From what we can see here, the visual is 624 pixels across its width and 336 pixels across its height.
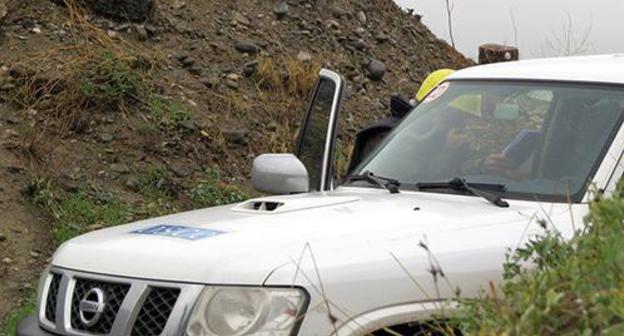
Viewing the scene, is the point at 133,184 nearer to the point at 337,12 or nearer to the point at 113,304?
the point at 337,12

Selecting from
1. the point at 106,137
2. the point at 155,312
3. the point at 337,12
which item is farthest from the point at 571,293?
the point at 337,12

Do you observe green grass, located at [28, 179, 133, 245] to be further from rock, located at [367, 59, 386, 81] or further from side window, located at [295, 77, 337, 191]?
rock, located at [367, 59, 386, 81]

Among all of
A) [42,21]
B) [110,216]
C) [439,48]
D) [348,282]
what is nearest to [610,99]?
[348,282]

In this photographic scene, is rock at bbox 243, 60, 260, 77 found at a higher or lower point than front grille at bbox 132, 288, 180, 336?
lower

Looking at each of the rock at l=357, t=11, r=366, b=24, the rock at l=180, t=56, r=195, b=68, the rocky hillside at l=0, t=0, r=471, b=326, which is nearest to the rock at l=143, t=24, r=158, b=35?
the rocky hillside at l=0, t=0, r=471, b=326

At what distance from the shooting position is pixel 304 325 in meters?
4.59

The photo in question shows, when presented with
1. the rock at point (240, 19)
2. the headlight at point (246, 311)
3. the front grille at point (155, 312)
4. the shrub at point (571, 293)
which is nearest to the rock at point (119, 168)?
the rock at point (240, 19)

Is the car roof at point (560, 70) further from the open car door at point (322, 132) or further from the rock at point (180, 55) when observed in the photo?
the rock at point (180, 55)

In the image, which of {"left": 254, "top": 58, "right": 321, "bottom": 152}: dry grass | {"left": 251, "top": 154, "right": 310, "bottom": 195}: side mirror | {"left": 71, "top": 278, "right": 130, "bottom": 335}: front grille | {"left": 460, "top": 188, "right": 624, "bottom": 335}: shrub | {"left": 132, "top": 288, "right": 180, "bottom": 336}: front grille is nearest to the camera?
{"left": 460, "top": 188, "right": 624, "bottom": 335}: shrub

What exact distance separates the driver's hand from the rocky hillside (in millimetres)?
3924

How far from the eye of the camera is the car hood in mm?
4695

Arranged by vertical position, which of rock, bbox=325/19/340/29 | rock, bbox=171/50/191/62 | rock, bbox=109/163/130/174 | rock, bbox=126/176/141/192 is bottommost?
rock, bbox=126/176/141/192

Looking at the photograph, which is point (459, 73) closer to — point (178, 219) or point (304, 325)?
point (178, 219)

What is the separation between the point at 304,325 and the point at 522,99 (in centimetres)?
197
